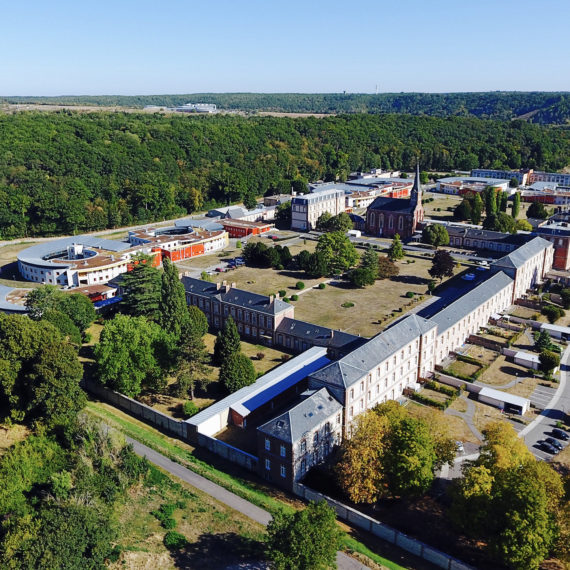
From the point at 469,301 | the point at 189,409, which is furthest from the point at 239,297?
the point at 469,301

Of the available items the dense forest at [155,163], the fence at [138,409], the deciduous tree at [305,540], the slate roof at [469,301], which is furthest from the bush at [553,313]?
the dense forest at [155,163]

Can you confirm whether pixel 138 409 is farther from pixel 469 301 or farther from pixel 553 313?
pixel 553 313

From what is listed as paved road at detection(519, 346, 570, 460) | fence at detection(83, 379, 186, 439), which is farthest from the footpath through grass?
paved road at detection(519, 346, 570, 460)

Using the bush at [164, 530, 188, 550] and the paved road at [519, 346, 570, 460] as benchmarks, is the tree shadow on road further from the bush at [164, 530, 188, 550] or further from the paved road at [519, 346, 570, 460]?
the paved road at [519, 346, 570, 460]

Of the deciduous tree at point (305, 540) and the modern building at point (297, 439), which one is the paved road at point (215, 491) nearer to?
the deciduous tree at point (305, 540)

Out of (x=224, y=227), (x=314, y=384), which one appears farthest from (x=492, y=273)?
(x=224, y=227)
